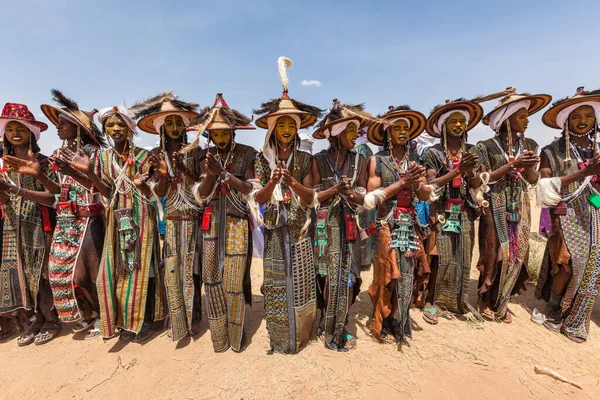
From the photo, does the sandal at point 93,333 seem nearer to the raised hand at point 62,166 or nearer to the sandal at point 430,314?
the raised hand at point 62,166

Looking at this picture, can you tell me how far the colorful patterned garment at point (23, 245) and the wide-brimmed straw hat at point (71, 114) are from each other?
595 millimetres

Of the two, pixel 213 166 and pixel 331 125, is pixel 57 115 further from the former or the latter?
pixel 331 125

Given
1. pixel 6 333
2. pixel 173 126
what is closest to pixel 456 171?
pixel 173 126

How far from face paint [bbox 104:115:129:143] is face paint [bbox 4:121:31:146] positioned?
112 cm

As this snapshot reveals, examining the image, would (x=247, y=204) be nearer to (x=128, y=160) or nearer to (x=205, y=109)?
(x=205, y=109)

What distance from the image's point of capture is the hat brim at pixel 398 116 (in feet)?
12.7

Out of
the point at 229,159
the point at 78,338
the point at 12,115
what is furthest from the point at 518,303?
the point at 12,115

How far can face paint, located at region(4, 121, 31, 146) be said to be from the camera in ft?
12.8

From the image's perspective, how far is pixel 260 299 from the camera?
5.67 metres

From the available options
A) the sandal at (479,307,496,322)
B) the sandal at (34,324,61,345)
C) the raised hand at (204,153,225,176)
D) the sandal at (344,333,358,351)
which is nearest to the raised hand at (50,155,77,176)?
the raised hand at (204,153,225,176)

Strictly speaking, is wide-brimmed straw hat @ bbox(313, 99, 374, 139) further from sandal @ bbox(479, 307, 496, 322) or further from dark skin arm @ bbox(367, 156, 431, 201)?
sandal @ bbox(479, 307, 496, 322)

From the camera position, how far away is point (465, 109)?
13.5 ft

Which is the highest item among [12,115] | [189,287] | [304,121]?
[12,115]

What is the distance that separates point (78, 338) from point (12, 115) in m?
2.95
